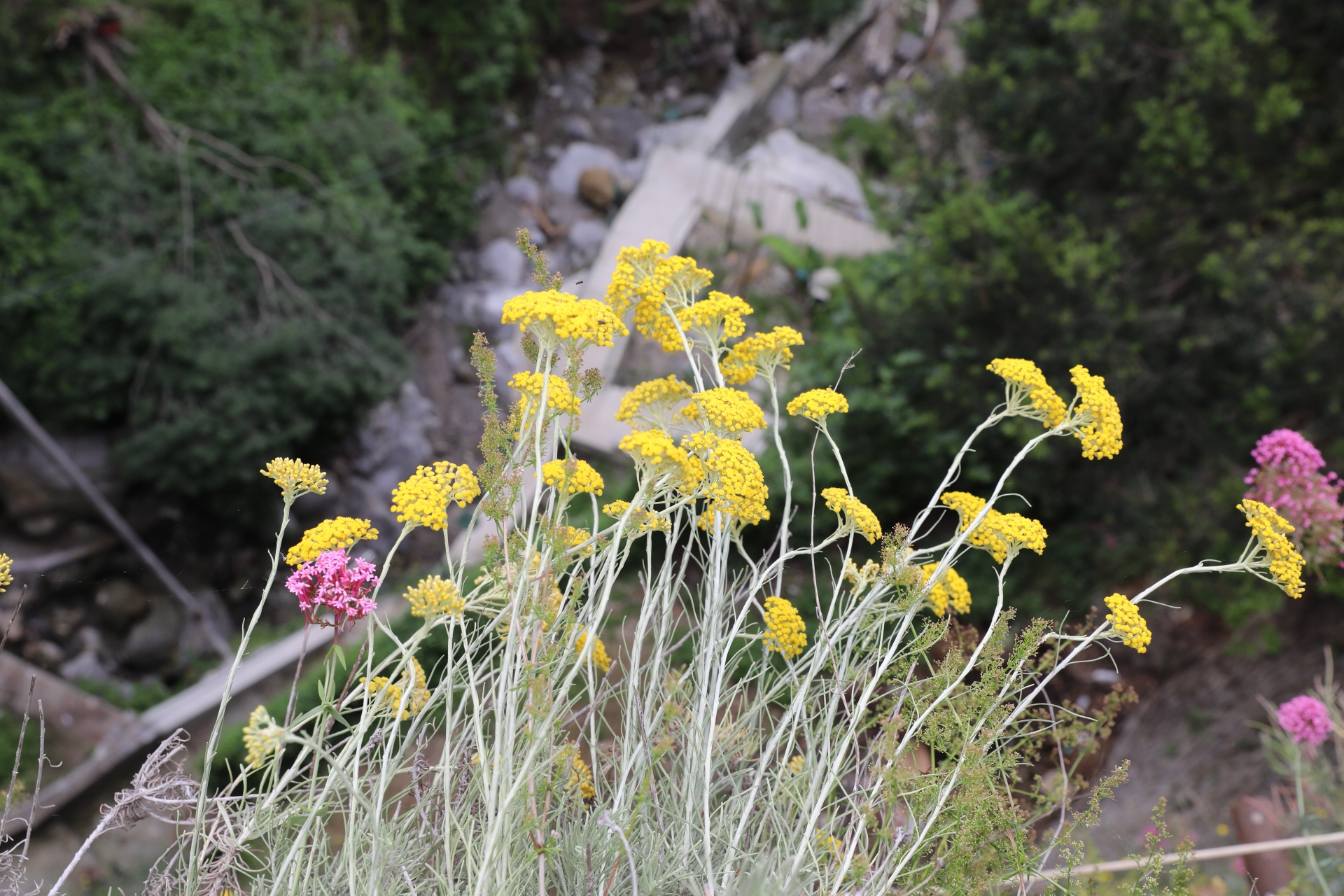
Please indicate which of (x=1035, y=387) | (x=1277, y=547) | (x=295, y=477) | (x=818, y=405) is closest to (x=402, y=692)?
(x=295, y=477)

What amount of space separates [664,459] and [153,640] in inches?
227

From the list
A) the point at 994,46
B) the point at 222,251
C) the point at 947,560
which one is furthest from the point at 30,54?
the point at 947,560

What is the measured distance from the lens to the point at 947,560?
0.91 m

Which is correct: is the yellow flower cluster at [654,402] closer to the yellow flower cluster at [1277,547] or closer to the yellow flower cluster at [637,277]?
the yellow flower cluster at [637,277]

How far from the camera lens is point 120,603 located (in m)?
5.30

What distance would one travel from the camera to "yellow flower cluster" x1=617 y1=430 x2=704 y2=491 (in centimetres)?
86

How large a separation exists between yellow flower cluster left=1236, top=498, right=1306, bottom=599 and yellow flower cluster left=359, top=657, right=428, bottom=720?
0.90 meters

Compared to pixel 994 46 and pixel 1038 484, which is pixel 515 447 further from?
pixel 994 46

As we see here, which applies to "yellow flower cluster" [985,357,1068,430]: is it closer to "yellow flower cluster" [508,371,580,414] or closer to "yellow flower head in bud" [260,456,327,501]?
"yellow flower cluster" [508,371,580,414]

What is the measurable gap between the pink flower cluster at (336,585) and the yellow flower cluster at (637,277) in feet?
1.50

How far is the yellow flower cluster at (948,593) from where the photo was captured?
3.19 ft

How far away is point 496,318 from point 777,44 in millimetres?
4776

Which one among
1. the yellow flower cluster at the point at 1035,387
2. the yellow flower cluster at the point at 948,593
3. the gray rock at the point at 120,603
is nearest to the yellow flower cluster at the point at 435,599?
the yellow flower cluster at the point at 948,593

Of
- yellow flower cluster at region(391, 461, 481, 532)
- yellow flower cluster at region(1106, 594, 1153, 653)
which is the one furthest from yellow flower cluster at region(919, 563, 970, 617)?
yellow flower cluster at region(391, 461, 481, 532)
